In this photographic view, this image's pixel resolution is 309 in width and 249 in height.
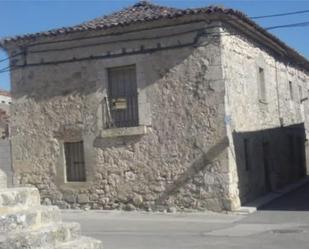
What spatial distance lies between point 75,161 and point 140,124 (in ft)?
7.95

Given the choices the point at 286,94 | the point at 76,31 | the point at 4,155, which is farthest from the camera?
the point at 286,94

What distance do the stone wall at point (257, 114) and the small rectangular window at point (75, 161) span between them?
448cm

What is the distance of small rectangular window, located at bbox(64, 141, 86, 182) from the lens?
1759 centimetres

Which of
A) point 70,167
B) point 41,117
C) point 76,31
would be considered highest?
point 76,31

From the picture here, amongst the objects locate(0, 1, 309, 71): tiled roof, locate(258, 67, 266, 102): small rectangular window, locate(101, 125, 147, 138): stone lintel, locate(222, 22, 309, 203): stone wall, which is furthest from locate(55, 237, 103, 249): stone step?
locate(258, 67, 266, 102): small rectangular window

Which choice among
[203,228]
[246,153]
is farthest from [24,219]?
[246,153]

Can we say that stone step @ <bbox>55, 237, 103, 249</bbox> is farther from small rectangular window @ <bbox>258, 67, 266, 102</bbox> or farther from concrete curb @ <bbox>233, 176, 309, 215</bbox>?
small rectangular window @ <bbox>258, 67, 266, 102</bbox>

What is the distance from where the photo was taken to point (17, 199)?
21.1 ft

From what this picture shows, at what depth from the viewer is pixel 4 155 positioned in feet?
60.7

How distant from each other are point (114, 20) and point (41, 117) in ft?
11.8

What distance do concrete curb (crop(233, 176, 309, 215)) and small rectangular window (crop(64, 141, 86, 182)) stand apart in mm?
4797

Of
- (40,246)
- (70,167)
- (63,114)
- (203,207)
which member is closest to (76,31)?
(63,114)

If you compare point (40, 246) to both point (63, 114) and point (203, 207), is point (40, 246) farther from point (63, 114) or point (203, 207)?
point (63, 114)

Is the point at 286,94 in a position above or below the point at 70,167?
above
